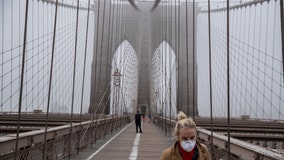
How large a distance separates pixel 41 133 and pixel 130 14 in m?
43.9

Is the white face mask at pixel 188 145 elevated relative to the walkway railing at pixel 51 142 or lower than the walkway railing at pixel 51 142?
elevated

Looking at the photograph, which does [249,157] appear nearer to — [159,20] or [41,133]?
[41,133]

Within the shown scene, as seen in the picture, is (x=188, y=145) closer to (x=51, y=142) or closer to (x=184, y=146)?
(x=184, y=146)

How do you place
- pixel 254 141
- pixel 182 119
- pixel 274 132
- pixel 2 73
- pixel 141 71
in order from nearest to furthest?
1. pixel 182 119
2. pixel 254 141
3. pixel 274 132
4. pixel 2 73
5. pixel 141 71

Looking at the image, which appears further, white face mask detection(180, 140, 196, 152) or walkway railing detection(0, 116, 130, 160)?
walkway railing detection(0, 116, 130, 160)

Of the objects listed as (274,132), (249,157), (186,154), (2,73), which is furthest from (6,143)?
(2,73)

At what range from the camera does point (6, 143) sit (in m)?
4.50

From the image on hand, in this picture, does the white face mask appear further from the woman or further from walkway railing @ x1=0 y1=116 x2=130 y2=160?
walkway railing @ x1=0 y1=116 x2=130 y2=160

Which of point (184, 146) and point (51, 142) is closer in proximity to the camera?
point (184, 146)

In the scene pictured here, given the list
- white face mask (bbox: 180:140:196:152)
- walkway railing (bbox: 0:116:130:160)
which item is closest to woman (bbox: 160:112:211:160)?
white face mask (bbox: 180:140:196:152)

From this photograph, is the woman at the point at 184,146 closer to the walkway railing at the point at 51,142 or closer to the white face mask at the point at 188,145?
the white face mask at the point at 188,145

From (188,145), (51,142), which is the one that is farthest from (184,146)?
(51,142)

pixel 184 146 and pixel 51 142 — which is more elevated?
pixel 184 146

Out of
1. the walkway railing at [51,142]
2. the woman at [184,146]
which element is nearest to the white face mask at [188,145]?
the woman at [184,146]
